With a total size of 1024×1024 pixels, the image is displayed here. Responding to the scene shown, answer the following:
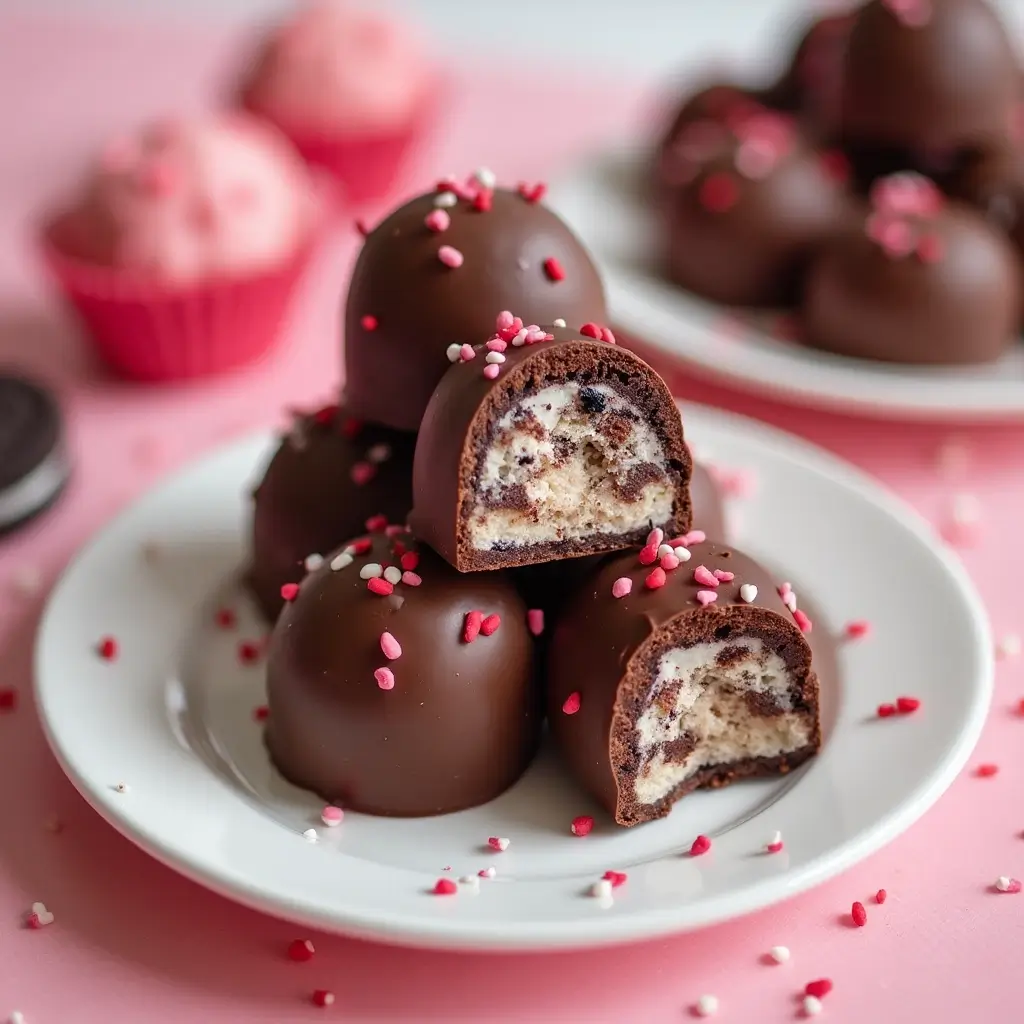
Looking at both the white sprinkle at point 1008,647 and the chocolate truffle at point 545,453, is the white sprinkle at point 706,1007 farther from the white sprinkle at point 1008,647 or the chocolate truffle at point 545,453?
the white sprinkle at point 1008,647

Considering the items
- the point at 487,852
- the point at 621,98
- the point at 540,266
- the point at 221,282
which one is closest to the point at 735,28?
the point at 621,98

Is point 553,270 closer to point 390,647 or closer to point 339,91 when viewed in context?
point 390,647

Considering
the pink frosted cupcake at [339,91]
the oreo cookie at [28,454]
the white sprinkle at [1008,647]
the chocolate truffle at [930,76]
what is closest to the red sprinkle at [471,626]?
the white sprinkle at [1008,647]

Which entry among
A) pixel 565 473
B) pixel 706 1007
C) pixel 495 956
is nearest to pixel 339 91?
pixel 565 473

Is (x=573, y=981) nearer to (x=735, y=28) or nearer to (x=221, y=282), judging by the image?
(x=221, y=282)

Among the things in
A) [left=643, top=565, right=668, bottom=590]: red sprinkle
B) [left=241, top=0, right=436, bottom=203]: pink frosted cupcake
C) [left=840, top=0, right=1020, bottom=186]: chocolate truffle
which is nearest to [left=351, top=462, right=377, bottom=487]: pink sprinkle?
→ [left=643, top=565, right=668, bottom=590]: red sprinkle

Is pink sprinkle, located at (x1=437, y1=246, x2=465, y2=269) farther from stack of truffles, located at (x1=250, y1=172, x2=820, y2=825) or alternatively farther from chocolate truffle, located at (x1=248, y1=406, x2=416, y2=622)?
chocolate truffle, located at (x1=248, y1=406, x2=416, y2=622)

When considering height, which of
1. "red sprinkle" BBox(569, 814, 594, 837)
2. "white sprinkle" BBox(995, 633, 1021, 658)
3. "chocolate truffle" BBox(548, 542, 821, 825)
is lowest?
"white sprinkle" BBox(995, 633, 1021, 658)
